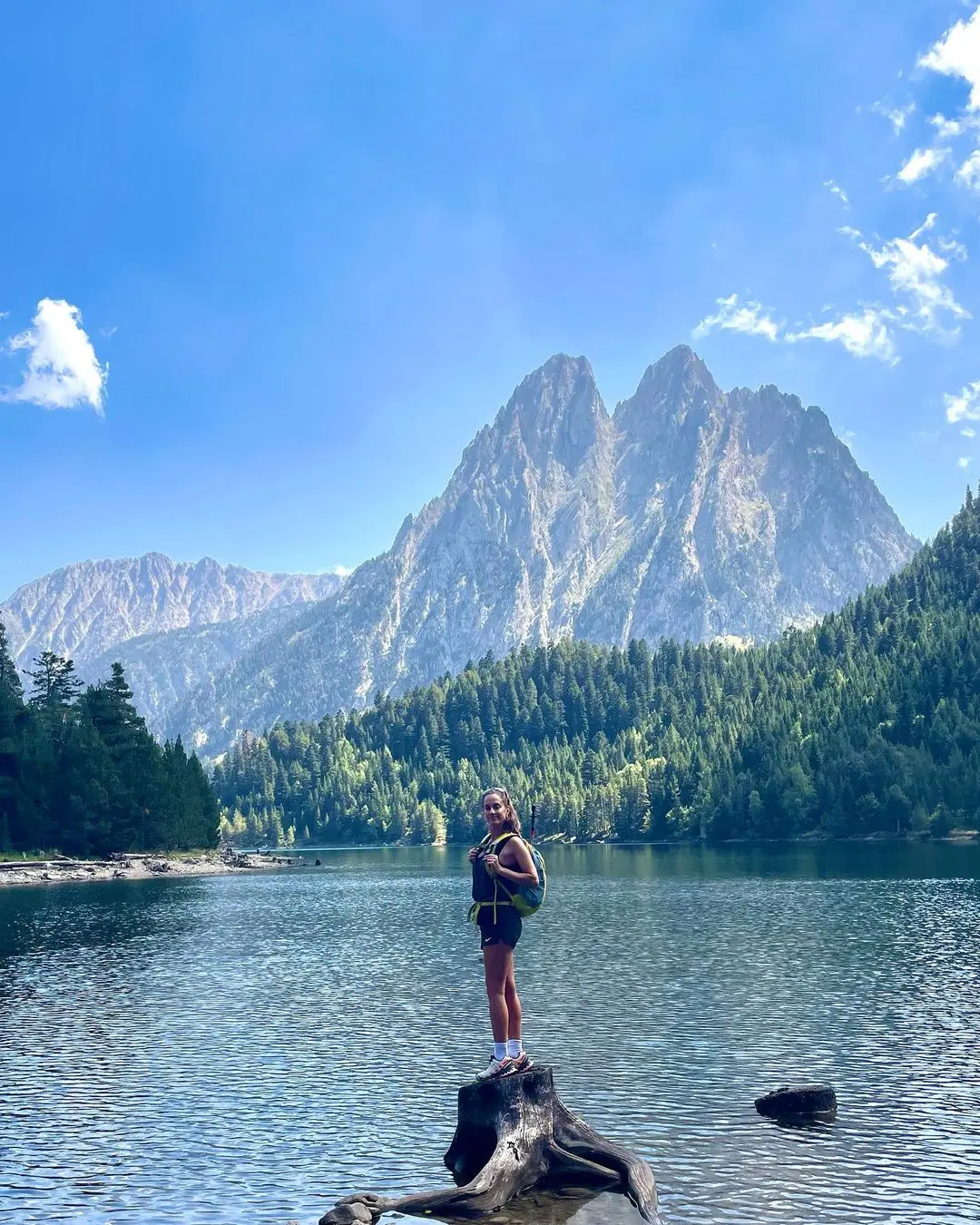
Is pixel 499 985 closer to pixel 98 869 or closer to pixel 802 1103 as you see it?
pixel 802 1103

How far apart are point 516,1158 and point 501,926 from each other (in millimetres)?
4739

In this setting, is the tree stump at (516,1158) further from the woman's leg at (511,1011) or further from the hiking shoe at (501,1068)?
the woman's leg at (511,1011)

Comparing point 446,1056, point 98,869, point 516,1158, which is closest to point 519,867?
point 516,1158

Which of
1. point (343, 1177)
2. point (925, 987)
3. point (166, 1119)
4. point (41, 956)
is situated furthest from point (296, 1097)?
point (41, 956)

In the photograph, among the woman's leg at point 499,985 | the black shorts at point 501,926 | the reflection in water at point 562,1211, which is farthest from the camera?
the black shorts at point 501,926

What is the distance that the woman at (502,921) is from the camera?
25.7 metres

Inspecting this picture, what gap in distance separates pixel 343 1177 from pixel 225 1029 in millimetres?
22601

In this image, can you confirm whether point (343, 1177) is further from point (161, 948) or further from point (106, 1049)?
point (161, 948)

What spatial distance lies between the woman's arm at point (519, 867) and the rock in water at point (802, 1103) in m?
13.2

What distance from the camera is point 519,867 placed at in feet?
85.3

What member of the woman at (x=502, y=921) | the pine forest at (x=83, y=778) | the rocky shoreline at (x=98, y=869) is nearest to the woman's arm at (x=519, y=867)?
the woman at (x=502, y=921)

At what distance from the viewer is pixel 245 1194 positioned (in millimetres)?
28484

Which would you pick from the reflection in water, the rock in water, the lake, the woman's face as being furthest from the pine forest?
the reflection in water

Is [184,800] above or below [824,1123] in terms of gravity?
above
